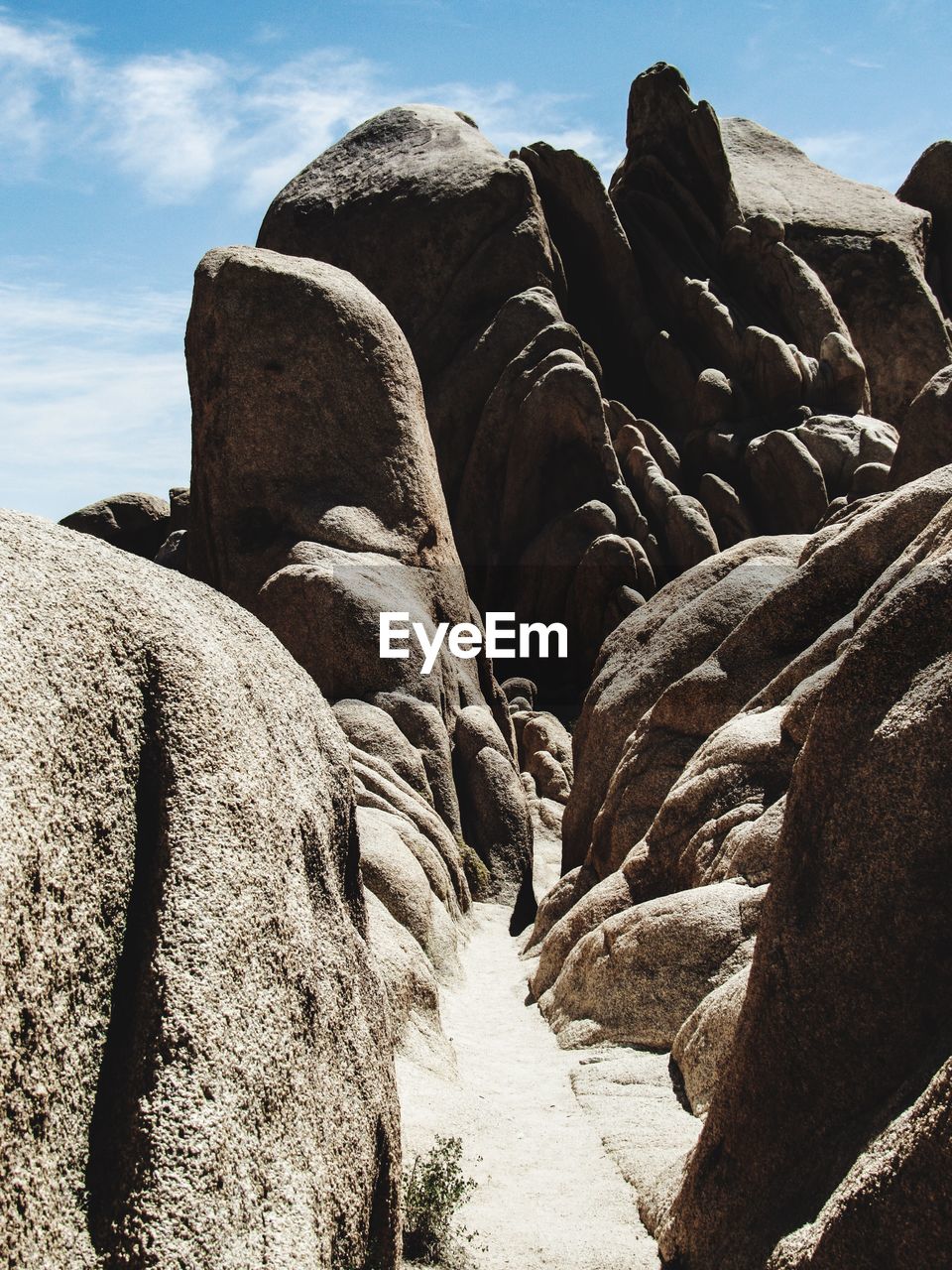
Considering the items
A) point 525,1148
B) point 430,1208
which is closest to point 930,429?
point 525,1148

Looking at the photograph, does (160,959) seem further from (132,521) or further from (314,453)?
(132,521)

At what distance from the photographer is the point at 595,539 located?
1003 inches

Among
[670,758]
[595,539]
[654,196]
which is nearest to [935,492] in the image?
[670,758]

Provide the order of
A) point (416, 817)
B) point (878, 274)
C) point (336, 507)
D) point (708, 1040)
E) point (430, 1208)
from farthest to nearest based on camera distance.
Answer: point (878, 274) → point (336, 507) → point (416, 817) → point (708, 1040) → point (430, 1208)

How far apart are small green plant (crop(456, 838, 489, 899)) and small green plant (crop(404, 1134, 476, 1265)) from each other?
9.19 m

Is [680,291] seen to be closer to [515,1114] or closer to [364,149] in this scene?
[364,149]

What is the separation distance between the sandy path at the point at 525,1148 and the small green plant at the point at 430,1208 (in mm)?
139

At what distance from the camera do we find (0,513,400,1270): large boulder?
2637 millimetres

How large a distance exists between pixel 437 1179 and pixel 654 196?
31.7m

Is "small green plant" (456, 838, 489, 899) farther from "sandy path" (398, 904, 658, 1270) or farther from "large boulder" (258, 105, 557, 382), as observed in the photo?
"large boulder" (258, 105, 557, 382)

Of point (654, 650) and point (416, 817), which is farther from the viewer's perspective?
point (654, 650)

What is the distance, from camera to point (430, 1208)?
4.71 m

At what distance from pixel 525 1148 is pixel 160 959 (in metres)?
3.71

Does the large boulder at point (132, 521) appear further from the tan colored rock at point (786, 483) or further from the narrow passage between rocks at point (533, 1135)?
the narrow passage between rocks at point (533, 1135)
